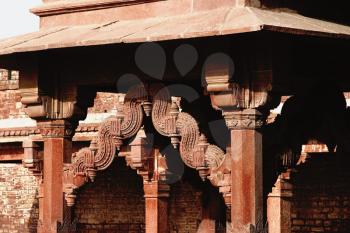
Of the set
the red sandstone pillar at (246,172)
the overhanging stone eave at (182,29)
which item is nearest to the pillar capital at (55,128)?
the overhanging stone eave at (182,29)

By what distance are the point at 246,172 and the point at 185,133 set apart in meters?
0.65

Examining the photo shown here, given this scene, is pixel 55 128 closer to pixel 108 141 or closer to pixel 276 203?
pixel 108 141

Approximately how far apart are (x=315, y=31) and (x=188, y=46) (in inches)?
39.2

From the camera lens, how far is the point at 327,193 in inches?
651

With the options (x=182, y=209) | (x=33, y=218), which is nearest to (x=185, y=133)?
(x=182, y=209)

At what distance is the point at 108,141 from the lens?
9344 millimetres

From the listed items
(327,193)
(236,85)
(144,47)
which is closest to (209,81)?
(236,85)

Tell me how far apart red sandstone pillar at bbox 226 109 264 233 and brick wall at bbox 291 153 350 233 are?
7.59 metres

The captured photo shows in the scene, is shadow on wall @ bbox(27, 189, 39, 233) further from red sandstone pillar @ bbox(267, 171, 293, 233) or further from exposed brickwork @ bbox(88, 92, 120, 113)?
red sandstone pillar @ bbox(267, 171, 293, 233)

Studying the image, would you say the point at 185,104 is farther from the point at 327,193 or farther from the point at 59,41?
the point at 327,193

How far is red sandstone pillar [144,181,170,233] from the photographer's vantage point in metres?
12.0

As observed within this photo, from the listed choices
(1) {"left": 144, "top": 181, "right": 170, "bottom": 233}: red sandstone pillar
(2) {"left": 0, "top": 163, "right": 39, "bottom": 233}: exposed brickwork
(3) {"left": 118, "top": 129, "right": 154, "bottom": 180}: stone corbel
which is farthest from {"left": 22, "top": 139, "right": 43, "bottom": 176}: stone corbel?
(3) {"left": 118, "top": 129, "right": 154, "bottom": 180}: stone corbel

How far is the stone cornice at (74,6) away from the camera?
948 centimetres

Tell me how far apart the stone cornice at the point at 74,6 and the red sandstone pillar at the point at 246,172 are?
4.46 feet
